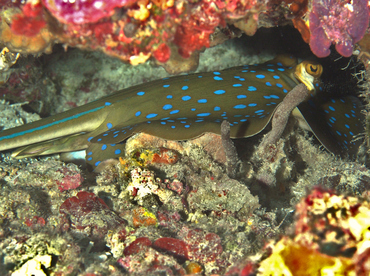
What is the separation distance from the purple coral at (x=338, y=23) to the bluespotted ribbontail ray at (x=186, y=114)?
44.1 inches

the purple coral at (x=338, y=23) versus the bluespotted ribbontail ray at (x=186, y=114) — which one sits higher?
the purple coral at (x=338, y=23)

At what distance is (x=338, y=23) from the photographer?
295 cm

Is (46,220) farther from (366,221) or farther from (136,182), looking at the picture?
(366,221)

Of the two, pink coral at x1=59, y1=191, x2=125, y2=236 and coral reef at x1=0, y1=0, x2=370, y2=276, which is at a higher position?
coral reef at x1=0, y1=0, x2=370, y2=276

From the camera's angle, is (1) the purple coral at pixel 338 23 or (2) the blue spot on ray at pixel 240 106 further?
(2) the blue spot on ray at pixel 240 106

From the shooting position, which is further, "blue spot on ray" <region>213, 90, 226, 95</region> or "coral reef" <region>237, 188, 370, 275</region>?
"blue spot on ray" <region>213, 90, 226, 95</region>

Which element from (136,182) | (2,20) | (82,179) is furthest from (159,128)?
(2,20)

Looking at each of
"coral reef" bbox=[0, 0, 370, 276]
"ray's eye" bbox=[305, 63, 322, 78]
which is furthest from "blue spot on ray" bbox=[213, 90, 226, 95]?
"ray's eye" bbox=[305, 63, 322, 78]

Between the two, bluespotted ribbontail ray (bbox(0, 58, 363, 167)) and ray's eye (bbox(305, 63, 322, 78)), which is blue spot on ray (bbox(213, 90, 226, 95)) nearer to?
bluespotted ribbontail ray (bbox(0, 58, 363, 167))

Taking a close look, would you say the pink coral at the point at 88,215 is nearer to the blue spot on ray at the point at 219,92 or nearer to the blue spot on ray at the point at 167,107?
the blue spot on ray at the point at 167,107

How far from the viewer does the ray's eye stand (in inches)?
188

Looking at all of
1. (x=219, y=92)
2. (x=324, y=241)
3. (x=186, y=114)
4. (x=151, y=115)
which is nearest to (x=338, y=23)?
(x=219, y=92)

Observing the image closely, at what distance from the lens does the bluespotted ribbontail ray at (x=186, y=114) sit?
378 cm

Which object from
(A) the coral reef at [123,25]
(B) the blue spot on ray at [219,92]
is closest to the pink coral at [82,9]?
(A) the coral reef at [123,25]
